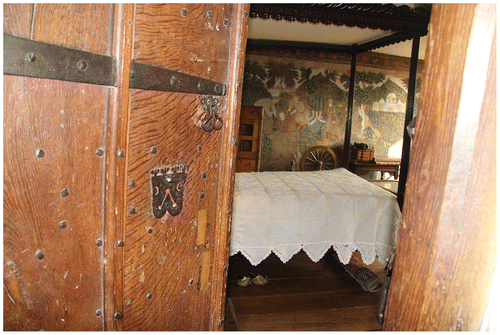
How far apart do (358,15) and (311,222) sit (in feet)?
7.29

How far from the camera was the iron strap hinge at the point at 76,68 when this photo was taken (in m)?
0.91

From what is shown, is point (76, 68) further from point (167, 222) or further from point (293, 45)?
point (293, 45)

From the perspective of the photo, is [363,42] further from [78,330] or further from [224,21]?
[78,330]

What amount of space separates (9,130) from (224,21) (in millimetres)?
845

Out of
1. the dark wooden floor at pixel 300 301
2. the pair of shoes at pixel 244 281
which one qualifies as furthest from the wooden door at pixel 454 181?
the pair of shoes at pixel 244 281

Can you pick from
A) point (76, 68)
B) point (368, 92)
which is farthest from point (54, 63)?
point (368, 92)

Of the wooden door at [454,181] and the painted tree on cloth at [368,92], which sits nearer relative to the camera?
the wooden door at [454,181]

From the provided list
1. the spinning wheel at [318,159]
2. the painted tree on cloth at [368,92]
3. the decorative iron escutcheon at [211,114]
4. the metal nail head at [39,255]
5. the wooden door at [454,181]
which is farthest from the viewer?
the painted tree on cloth at [368,92]

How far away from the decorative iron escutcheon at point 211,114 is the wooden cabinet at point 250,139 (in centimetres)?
496

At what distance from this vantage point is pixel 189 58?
51.4 inches

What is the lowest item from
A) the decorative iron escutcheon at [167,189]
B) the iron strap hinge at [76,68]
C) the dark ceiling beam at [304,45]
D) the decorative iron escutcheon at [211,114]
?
the decorative iron escutcheon at [167,189]

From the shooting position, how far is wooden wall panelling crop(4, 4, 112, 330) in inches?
37.7

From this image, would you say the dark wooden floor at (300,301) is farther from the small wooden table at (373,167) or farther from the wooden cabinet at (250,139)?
the small wooden table at (373,167)

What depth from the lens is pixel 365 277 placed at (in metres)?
3.36
